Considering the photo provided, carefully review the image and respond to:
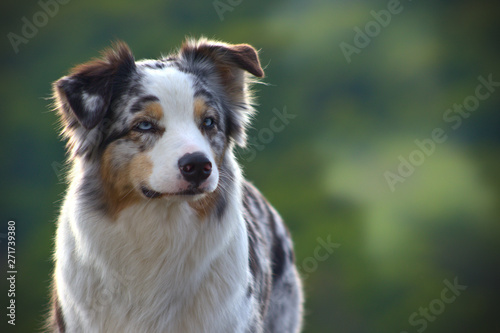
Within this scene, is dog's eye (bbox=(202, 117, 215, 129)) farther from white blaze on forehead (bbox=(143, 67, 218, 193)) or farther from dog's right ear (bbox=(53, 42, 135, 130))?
dog's right ear (bbox=(53, 42, 135, 130))

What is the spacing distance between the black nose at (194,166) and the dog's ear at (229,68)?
1.89 feet

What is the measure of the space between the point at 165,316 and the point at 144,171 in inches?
26.1

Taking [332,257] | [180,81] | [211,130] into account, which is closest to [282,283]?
[211,130]

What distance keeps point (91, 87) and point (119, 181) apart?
43cm

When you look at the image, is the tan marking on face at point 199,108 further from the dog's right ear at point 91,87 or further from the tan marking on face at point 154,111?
the dog's right ear at point 91,87

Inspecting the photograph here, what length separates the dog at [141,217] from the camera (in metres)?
2.30

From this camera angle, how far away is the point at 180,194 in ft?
7.21

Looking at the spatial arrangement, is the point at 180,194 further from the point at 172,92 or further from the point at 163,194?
the point at 172,92

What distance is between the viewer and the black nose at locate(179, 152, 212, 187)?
2.11 m

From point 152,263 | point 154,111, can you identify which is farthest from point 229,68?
point 152,263

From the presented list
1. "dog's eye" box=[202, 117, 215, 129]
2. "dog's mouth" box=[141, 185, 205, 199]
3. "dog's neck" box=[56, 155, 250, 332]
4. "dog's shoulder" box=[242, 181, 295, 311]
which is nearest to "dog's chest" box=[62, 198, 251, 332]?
"dog's neck" box=[56, 155, 250, 332]

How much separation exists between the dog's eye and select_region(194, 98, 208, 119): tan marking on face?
43mm

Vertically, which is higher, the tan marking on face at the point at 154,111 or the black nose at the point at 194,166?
the tan marking on face at the point at 154,111

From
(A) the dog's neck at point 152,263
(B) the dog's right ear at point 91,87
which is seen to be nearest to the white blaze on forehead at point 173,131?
(B) the dog's right ear at point 91,87
